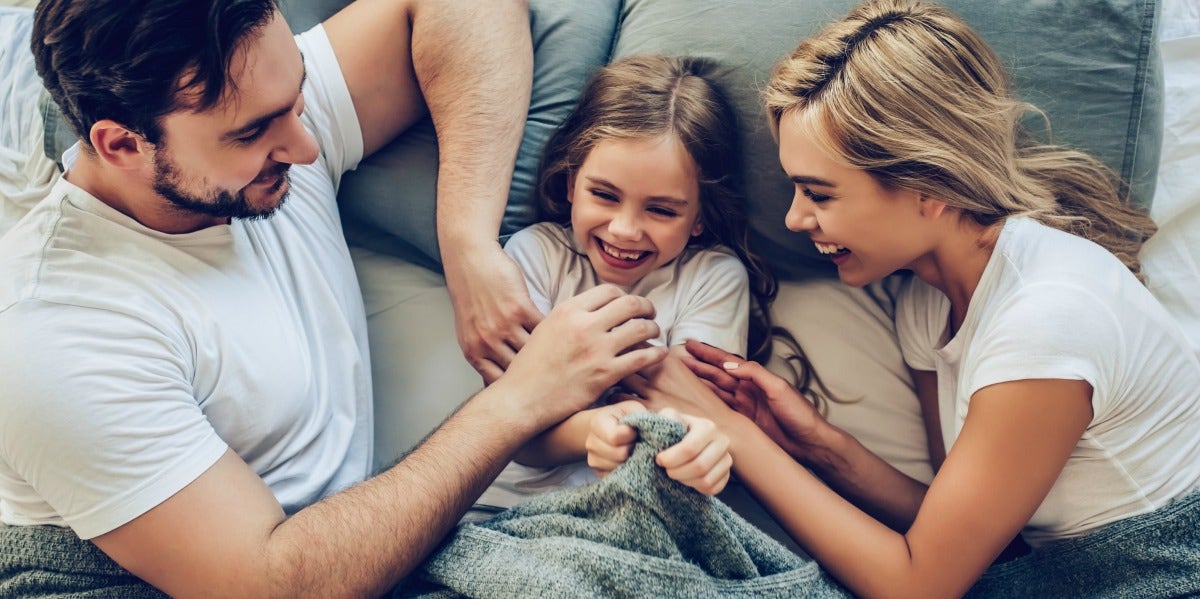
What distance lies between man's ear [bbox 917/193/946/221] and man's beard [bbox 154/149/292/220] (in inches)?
35.1

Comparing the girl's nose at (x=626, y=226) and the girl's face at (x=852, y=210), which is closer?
the girl's face at (x=852, y=210)

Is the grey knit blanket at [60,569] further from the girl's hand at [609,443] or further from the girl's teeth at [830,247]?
the girl's teeth at [830,247]

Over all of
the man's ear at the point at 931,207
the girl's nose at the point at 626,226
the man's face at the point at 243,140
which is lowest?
the girl's nose at the point at 626,226

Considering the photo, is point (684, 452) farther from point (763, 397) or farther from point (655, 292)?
point (655, 292)

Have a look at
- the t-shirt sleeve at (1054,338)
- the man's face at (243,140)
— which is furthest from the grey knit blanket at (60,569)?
the t-shirt sleeve at (1054,338)

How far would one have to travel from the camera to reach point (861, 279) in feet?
4.50

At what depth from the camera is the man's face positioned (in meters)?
1.10

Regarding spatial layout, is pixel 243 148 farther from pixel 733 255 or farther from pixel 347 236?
pixel 733 255

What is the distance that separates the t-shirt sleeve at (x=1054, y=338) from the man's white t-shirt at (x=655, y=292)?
441 mm

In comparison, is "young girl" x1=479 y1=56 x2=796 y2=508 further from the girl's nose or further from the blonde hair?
the blonde hair

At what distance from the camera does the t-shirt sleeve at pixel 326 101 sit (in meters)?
1.46

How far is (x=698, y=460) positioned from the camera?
1.09 m

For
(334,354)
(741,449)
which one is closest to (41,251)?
(334,354)

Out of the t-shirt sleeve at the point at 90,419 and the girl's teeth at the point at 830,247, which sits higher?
the girl's teeth at the point at 830,247
